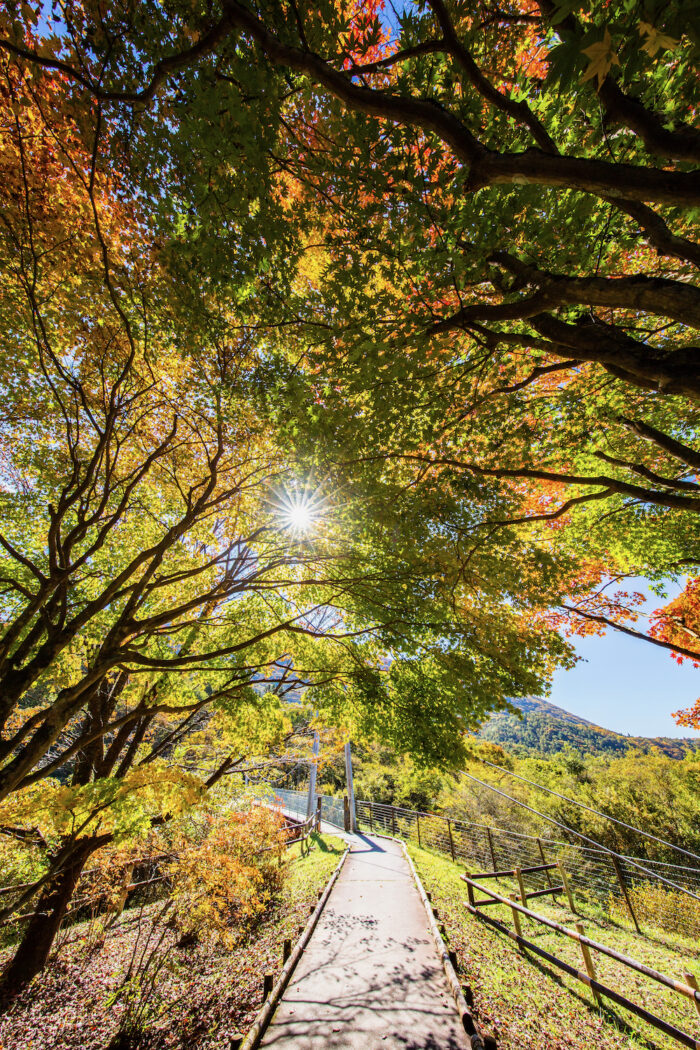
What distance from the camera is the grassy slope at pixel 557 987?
13.9 feet

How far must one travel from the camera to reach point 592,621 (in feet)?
36.5

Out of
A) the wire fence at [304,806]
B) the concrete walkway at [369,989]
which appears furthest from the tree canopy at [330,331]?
the wire fence at [304,806]

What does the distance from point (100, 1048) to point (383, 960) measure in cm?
390

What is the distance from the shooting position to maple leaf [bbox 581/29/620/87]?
3.90 ft

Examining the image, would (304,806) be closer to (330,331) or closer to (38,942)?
(38,942)

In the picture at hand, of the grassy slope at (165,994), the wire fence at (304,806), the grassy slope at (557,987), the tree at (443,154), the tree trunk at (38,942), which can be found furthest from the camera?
the wire fence at (304,806)

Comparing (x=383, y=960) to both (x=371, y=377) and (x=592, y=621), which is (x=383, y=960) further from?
(x=592, y=621)

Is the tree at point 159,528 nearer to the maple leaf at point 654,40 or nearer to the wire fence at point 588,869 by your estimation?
the maple leaf at point 654,40

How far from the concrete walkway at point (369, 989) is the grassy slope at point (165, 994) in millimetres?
770

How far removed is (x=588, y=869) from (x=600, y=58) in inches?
695

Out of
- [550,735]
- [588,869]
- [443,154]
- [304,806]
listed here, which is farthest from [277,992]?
Answer: [550,735]

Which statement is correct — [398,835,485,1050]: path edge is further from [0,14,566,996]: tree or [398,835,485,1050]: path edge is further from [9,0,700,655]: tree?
[9,0,700,655]: tree

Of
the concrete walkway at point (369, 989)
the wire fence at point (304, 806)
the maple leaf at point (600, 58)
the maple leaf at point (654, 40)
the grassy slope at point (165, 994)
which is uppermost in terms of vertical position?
the maple leaf at point (600, 58)

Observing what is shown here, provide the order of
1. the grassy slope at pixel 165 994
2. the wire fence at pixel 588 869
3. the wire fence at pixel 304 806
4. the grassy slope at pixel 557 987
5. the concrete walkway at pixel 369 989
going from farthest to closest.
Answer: the wire fence at pixel 304 806 → the wire fence at pixel 588 869 → the grassy slope at pixel 165 994 → the grassy slope at pixel 557 987 → the concrete walkway at pixel 369 989
